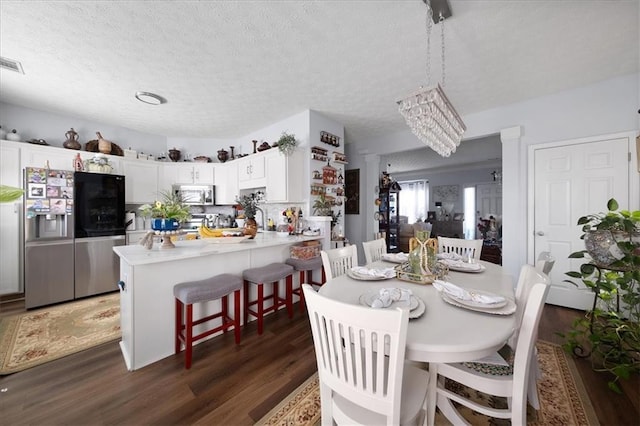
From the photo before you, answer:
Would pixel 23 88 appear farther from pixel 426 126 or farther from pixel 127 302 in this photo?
pixel 426 126

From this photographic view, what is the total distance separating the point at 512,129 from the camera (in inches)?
125

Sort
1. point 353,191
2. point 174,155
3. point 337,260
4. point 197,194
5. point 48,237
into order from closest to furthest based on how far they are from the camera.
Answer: point 337,260 < point 48,237 < point 174,155 < point 197,194 < point 353,191

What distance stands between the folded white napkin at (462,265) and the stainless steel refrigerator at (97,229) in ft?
14.4

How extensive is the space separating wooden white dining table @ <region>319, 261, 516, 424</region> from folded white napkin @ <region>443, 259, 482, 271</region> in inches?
9.8

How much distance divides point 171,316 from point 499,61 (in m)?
3.86

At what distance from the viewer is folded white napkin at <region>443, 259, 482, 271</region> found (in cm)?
181

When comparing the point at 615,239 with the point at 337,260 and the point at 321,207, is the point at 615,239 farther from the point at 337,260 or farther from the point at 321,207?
the point at 321,207

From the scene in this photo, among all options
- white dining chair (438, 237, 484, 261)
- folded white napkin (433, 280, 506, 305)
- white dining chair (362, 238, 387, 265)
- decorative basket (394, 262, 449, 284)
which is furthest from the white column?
folded white napkin (433, 280, 506, 305)

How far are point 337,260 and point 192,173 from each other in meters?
3.82

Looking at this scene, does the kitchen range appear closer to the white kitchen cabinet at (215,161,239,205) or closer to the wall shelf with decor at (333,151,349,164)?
the white kitchen cabinet at (215,161,239,205)

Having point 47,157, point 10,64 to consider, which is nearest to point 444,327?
point 10,64

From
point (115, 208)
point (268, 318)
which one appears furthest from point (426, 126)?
point (115, 208)

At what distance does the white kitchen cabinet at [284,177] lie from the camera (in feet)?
10.9

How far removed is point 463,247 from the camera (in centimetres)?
257
